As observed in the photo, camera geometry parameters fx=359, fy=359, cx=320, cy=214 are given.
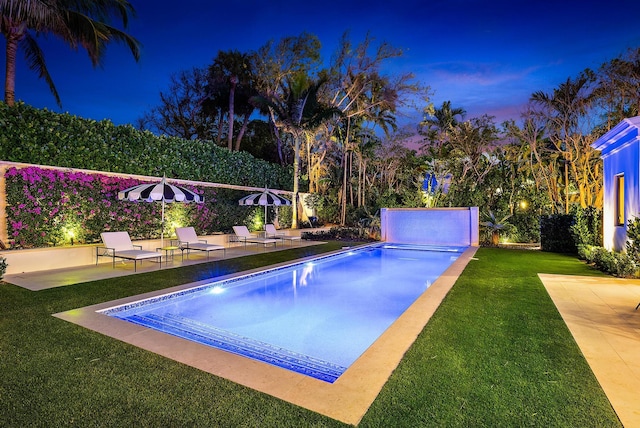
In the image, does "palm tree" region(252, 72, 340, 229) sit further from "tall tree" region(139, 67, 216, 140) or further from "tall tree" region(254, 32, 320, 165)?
"tall tree" region(139, 67, 216, 140)

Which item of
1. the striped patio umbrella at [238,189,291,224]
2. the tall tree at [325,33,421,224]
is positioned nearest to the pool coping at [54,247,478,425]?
the striped patio umbrella at [238,189,291,224]

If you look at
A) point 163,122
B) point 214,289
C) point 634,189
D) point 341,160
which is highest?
point 163,122

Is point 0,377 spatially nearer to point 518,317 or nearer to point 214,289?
point 214,289

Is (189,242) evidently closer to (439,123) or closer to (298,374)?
(298,374)

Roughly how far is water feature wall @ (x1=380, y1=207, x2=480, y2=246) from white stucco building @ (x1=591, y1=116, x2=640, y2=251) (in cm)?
551

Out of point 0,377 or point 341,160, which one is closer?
point 0,377

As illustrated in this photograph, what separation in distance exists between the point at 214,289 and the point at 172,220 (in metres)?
7.09

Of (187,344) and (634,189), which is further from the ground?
(634,189)

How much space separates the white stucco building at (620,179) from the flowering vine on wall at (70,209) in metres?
14.0

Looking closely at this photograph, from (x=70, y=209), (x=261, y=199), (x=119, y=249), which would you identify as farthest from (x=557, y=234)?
(x=70, y=209)

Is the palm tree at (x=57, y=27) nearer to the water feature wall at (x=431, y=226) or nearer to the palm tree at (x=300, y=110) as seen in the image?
the palm tree at (x=300, y=110)

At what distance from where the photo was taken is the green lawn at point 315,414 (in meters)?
2.69

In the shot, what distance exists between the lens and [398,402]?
2906 mm

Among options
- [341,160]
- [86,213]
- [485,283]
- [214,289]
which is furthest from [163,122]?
[485,283]
